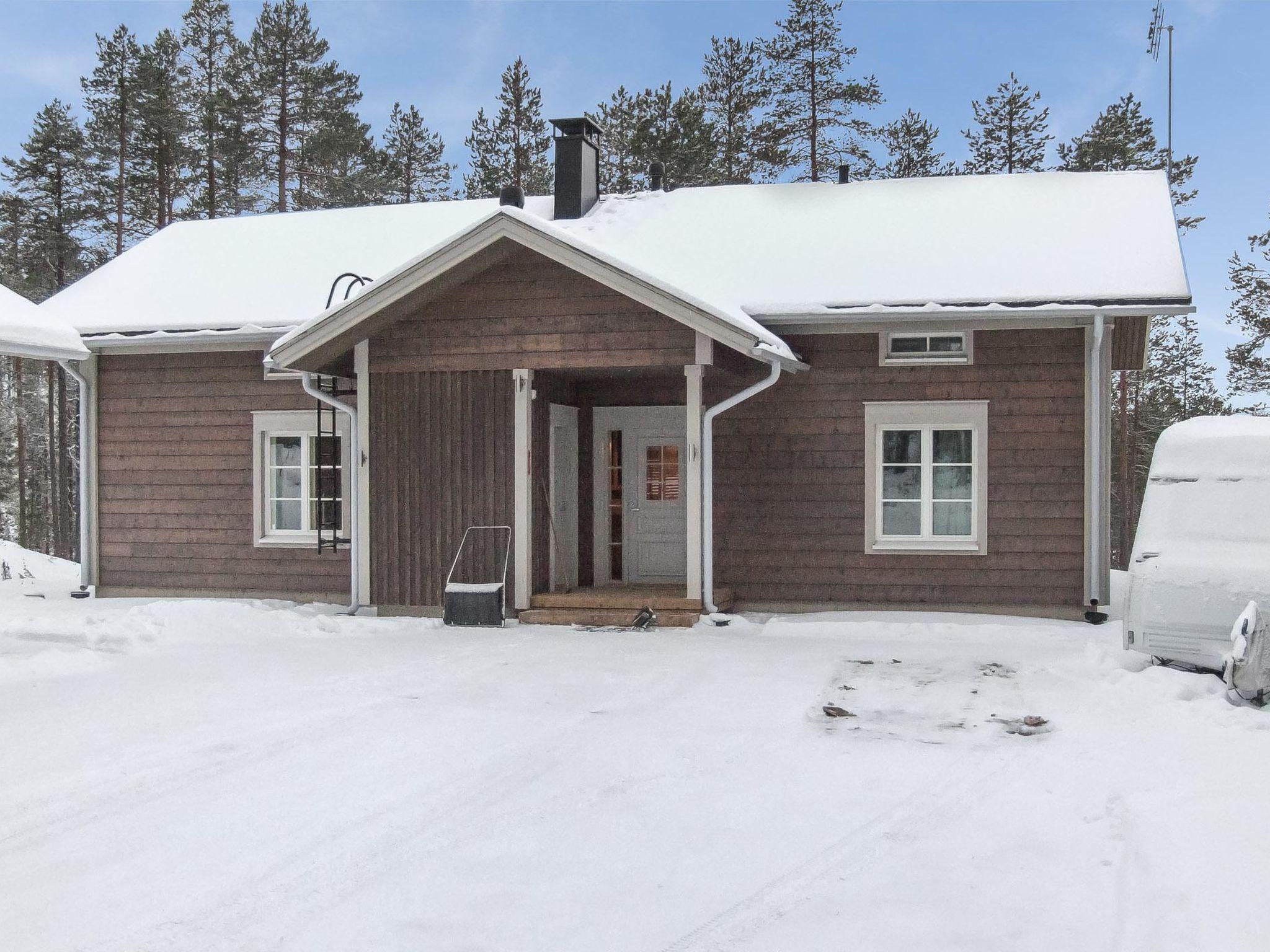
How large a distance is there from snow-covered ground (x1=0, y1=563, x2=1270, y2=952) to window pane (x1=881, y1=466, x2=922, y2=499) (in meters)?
2.98

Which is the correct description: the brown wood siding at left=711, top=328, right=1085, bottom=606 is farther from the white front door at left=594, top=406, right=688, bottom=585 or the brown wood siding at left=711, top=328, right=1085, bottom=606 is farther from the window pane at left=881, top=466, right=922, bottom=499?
the white front door at left=594, top=406, right=688, bottom=585

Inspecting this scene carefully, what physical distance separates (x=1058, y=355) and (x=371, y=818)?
8.99 metres

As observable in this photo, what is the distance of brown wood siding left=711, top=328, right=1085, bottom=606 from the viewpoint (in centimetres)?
1168

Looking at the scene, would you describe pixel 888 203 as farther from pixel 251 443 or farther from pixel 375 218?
pixel 251 443

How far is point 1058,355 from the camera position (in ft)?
38.4

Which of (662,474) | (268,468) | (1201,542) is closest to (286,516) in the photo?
(268,468)

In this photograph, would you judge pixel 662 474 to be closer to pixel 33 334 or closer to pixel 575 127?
pixel 575 127

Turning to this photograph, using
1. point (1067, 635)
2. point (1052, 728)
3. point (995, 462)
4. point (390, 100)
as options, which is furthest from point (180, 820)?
point (390, 100)

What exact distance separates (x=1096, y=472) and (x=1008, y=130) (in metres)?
16.8

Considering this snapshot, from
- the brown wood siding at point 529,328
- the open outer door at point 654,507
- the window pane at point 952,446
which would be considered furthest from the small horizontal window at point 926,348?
the open outer door at point 654,507

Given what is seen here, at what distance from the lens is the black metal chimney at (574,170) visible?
1526 centimetres

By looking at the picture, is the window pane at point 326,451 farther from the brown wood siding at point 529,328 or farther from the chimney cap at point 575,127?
the chimney cap at point 575,127

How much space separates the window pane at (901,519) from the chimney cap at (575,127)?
6.59m

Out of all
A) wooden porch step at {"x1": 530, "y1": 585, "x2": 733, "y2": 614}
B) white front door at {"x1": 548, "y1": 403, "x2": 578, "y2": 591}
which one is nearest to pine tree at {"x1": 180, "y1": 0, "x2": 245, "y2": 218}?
white front door at {"x1": 548, "y1": 403, "x2": 578, "y2": 591}
